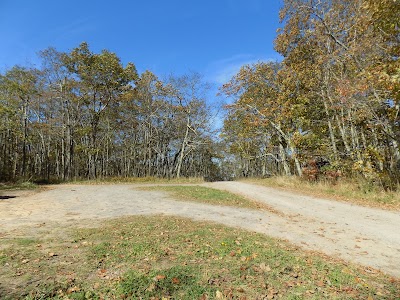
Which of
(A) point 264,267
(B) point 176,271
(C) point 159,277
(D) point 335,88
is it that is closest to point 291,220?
(A) point 264,267

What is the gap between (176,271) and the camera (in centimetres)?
409

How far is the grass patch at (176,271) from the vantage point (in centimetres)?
352

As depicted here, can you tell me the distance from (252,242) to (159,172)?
2843 cm

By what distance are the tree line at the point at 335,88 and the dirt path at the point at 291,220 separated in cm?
381

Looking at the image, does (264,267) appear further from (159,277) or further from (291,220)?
(291,220)

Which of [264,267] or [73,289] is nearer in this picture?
[73,289]

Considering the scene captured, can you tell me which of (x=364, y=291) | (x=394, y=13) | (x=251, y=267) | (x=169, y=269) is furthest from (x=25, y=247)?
(x=394, y=13)

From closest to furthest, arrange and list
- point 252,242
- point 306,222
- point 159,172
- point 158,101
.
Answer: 1. point 252,242
2. point 306,222
3. point 158,101
4. point 159,172

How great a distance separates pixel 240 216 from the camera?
8508mm

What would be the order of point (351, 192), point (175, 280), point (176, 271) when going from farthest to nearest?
point (351, 192) → point (176, 271) → point (175, 280)

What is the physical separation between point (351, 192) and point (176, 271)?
10876 mm

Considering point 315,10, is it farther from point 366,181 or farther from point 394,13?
point 366,181

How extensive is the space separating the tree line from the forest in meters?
0.06

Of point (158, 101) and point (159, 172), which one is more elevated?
point (158, 101)
